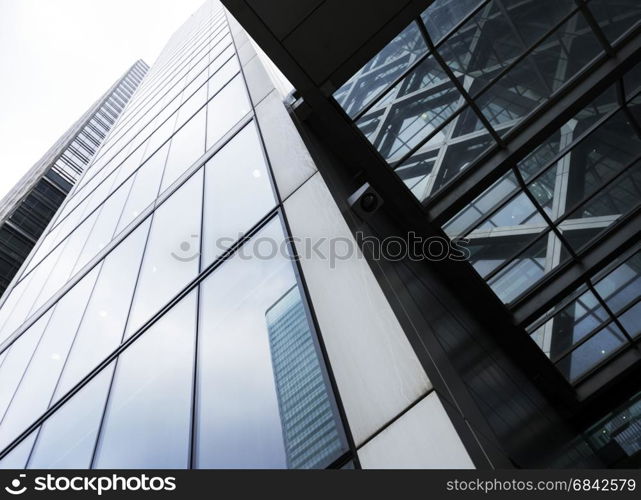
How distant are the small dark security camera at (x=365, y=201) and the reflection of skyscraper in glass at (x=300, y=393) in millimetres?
1581

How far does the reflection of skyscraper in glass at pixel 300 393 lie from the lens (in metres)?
4.47

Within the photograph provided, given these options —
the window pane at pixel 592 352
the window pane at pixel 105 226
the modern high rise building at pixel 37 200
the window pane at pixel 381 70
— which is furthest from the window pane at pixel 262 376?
the modern high rise building at pixel 37 200

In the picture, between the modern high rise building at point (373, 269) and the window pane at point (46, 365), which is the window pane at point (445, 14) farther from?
the window pane at point (46, 365)

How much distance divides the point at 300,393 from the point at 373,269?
5.13 feet

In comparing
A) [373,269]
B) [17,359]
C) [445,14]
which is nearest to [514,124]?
[445,14]

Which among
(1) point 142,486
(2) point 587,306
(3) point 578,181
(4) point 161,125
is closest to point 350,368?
(1) point 142,486

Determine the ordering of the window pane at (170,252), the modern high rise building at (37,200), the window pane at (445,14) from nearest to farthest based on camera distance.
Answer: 1. the window pane at (170,252)
2. the window pane at (445,14)
3. the modern high rise building at (37,200)

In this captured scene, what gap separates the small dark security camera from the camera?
6.72 metres

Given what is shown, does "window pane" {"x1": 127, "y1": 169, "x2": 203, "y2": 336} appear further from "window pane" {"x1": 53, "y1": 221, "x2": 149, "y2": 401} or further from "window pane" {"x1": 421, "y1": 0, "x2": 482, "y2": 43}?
"window pane" {"x1": 421, "y1": 0, "x2": 482, "y2": 43}

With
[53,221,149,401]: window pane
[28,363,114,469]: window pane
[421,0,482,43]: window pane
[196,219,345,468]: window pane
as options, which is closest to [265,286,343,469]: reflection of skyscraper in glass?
[196,219,345,468]: window pane

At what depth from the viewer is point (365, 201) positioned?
6.78 meters

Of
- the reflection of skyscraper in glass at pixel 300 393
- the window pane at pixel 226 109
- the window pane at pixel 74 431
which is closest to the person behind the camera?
the reflection of skyscraper in glass at pixel 300 393

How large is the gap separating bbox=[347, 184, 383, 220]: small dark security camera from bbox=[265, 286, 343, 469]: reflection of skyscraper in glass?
158cm

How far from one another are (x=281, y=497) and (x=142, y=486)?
1127mm
